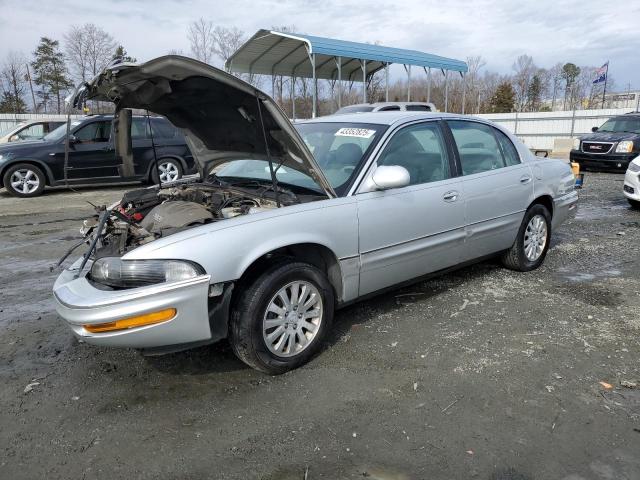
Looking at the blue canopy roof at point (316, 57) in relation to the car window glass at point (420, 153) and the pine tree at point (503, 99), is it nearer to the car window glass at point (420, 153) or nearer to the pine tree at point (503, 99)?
the car window glass at point (420, 153)

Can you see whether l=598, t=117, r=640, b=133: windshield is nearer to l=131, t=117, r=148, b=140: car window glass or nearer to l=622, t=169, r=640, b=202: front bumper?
l=622, t=169, r=640, b=202: front bumper

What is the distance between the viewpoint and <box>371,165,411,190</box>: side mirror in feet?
11.4

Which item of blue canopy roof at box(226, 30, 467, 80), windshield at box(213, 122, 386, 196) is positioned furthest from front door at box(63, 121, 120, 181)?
windshield at box(213, 122, 386, 196)

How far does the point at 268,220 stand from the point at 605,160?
1371 centimetres

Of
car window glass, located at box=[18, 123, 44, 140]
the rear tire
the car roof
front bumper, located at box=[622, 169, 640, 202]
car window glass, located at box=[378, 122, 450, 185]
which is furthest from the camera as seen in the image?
car window glass, located at box=[18, 123, 44, 140]

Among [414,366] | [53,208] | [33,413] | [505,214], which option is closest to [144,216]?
[33,413]

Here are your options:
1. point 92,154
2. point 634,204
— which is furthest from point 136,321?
point 92,154

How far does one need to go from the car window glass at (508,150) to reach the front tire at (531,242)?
1.72ft

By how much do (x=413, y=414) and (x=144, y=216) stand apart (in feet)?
7.73

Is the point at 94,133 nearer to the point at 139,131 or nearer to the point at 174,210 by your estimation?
the point at 139,131

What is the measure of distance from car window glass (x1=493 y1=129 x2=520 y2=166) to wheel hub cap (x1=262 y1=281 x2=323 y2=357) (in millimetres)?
2649

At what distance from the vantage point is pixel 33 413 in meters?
2.88

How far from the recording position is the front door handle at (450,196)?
409 centimetres

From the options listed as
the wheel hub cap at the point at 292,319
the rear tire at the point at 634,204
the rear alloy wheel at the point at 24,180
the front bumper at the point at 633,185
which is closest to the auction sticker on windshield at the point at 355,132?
the wheel hub cap at the point at 292,319
